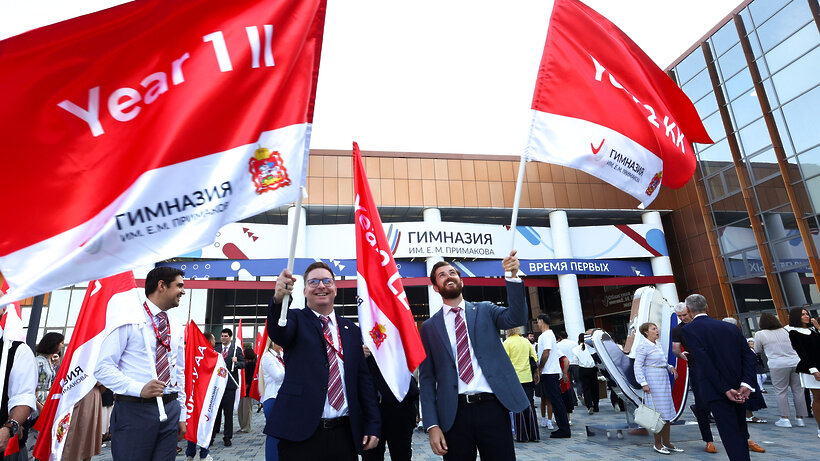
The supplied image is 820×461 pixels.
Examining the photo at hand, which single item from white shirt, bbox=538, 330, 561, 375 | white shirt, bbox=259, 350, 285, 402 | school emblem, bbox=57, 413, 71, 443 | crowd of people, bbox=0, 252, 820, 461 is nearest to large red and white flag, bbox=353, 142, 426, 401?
crowd of people, bbox=0, 252, 820, 461

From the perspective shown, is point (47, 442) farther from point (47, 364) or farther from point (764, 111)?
point (764, 111)

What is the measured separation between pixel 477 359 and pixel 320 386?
118 cm

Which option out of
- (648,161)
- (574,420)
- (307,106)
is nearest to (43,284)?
(307,106)

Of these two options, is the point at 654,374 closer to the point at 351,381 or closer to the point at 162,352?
the point at 351,381

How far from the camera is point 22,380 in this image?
11.1 ft

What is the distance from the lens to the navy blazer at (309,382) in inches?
113

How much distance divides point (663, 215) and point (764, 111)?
890 centimetres

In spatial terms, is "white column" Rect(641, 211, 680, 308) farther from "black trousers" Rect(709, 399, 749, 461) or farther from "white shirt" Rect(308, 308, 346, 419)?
"white shirt" Rect(308, 308, 346, 419)

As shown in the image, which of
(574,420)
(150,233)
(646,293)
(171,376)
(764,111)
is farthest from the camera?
(764,111)

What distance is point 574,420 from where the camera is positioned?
10.7 m

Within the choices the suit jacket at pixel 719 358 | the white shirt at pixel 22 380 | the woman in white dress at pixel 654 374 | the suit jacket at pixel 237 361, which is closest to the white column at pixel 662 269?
the woman in white dress at pixel 654 374

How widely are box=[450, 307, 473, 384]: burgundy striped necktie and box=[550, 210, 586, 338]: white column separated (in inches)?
853

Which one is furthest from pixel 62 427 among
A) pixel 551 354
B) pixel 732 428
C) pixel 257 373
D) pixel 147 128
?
pixel 551 354

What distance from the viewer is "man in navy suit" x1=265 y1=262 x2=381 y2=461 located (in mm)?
2857
